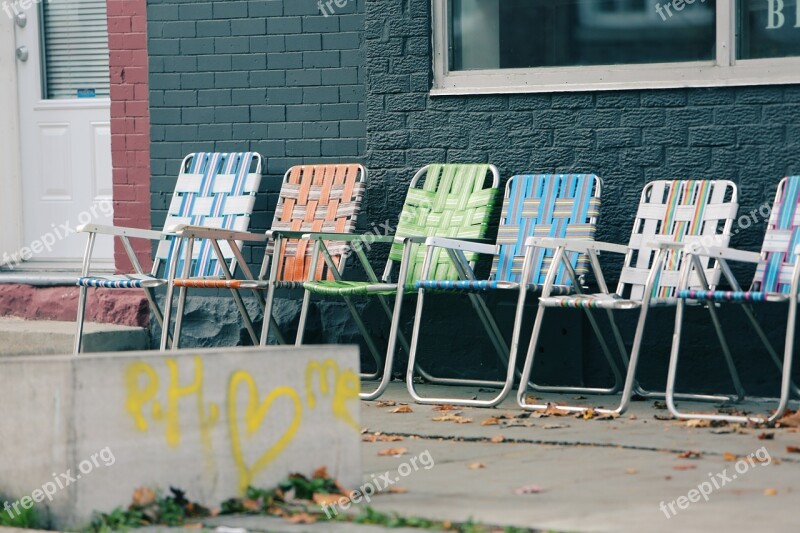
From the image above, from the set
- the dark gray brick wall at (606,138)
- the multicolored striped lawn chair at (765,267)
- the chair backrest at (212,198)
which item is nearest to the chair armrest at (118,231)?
the chair backrest at (212,198)

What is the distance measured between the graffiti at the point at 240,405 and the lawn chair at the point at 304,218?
2158mm

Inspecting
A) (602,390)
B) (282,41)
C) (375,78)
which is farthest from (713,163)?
(282,41)

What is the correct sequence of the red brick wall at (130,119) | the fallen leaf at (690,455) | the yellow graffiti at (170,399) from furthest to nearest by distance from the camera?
the red brick wall at (130,119), the fallen leaf at (690,455), the yellow graffiti at (170,399)

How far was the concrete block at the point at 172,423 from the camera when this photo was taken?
3.40 meters

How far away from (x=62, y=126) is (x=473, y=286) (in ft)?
10.3

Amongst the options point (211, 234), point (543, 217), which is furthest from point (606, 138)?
point (211, 234)

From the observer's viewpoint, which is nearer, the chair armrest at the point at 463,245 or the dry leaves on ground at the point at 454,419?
the dry leaves on ground at the point at 454,419

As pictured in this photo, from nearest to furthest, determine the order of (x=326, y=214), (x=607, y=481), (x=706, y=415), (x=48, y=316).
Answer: (x=607, y=481)
(x=706, y=415)
(x=326, y=214)
(x=48, y=316)

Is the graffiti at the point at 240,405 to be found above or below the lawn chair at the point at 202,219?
below

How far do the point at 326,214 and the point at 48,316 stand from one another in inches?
69.8

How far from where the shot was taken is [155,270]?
6.48 m

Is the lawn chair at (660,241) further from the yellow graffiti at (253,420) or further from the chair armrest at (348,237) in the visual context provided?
the yellow graffiti at (253,420)

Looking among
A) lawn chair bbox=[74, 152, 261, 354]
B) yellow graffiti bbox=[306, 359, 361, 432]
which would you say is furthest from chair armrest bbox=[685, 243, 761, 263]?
lawn chair bbox=[74, 152, 261, 354]

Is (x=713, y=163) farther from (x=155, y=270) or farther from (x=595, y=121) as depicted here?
(x=155, y=270)
